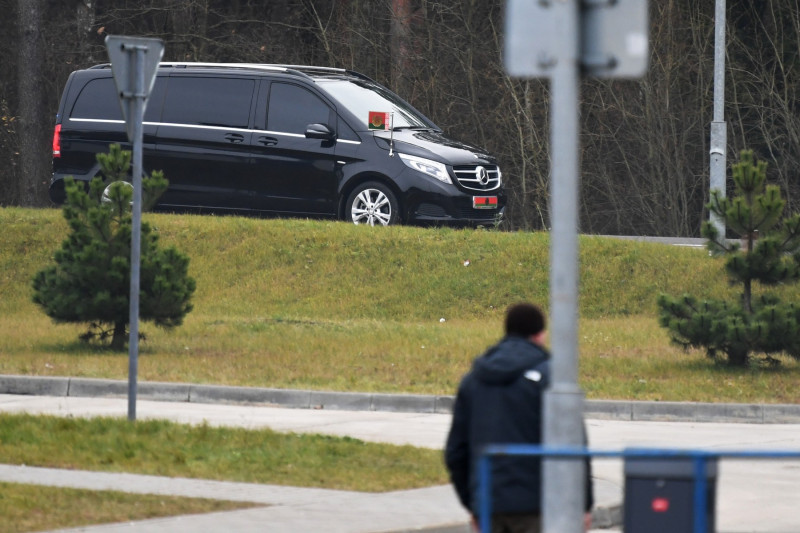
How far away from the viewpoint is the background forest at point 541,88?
3234 cm

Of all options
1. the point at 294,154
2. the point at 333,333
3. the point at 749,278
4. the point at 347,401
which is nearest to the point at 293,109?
the point at 294,154

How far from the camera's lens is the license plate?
69.7ft

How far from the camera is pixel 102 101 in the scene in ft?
74.7

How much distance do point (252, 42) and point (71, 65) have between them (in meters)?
4.80

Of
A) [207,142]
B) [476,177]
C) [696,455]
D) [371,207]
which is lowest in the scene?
[696,455]

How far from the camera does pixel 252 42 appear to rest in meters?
36.6

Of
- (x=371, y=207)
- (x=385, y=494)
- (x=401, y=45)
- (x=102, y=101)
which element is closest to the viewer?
(x=385, y=494)

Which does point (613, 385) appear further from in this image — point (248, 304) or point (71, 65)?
point (71, 65)

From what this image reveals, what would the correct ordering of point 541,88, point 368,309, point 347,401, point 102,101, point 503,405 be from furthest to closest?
point 541,88, point 102,101, point 368,309, point 347,401, point 503,405

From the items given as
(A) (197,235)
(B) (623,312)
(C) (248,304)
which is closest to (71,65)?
(A) (197,235)

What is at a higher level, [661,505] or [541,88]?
[541,88]

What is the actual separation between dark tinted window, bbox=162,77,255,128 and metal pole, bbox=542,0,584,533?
55.2 feet

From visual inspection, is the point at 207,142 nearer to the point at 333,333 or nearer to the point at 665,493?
the point at 333,333

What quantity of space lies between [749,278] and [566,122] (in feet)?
35.3
